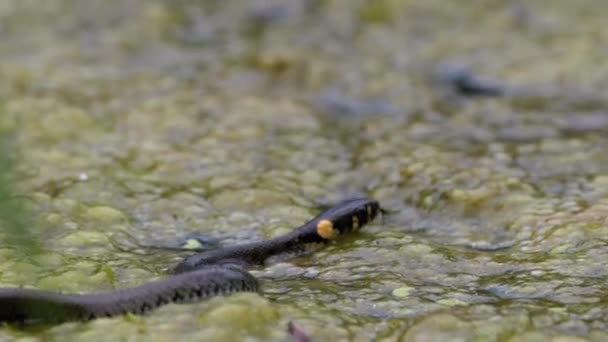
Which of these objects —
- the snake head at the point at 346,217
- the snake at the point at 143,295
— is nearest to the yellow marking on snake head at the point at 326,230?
the snake head at the point at 346,217

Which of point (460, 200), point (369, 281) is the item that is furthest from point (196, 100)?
point (369, 281)

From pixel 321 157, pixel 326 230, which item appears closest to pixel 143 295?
pixel 326 230

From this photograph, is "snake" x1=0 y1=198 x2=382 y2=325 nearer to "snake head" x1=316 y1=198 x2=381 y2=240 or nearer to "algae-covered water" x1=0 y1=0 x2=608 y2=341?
"algae-covered water" x1=0 y1=0 x2=608 y2=341

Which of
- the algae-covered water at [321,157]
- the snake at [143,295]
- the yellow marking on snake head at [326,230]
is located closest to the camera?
the snake at [143,295]

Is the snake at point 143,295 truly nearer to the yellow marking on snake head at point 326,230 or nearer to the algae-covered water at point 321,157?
the algae-covered water at point 321,157

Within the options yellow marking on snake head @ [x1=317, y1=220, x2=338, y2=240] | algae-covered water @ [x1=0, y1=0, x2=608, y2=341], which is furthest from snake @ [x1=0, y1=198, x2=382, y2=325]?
yellow marking on snake head @ [x1=317, y1=220, x2=338, y2=240]

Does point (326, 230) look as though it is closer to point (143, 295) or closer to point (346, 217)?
point (346, 217)
